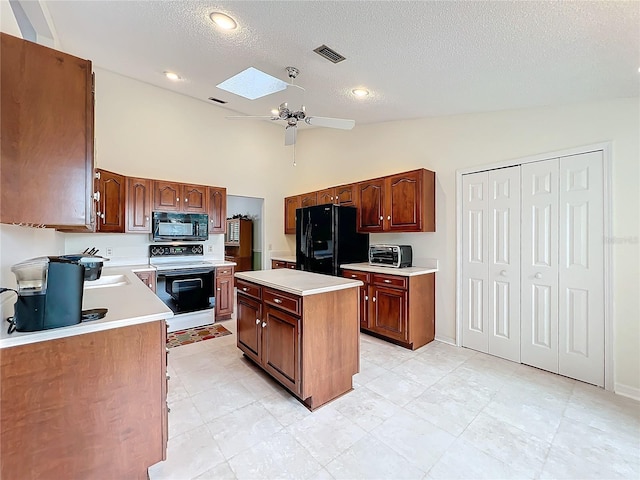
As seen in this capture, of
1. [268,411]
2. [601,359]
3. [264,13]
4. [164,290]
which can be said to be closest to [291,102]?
[264,13]

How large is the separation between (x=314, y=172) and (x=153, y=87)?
292 cm

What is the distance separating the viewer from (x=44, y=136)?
118 centimetres

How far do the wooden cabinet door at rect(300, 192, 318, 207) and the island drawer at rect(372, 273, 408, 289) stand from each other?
2007 millimetres

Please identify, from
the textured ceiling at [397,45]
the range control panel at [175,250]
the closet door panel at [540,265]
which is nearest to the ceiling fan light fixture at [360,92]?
the textured ceiling at [397,45]

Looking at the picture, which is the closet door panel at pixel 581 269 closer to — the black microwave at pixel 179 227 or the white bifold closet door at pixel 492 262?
the white bifold closet door at pixel 492 262

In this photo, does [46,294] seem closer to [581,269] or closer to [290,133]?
[290,133]

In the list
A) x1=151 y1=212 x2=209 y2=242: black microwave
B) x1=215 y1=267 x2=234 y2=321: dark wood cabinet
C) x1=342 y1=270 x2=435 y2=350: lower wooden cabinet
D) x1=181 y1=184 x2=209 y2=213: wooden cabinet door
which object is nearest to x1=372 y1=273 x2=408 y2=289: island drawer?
x1=342 y1=270 x2=435 y2=350: lower wooden cabinet

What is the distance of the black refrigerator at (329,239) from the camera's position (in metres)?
3.94

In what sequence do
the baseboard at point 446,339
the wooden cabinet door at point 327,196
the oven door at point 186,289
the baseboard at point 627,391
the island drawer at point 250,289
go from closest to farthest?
1. the baseboard at point 627,391
2. the island drawer at point 250,289
3. the baseboard at point 446,339
4. the oven door at point 186,289
5. the wooden cabinet door at point 327,196

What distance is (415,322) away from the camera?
10.8 feet

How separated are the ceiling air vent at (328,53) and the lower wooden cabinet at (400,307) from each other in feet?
7.61

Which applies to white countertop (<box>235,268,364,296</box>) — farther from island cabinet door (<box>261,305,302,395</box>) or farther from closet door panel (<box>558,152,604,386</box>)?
closet door panel (<box>558,152,604,386</box>)

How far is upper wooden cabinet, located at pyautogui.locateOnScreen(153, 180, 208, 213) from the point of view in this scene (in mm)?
3967

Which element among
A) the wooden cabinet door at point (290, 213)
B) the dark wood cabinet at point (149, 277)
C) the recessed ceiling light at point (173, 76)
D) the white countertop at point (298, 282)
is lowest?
the dark wood cabinet at point (149, 277)
